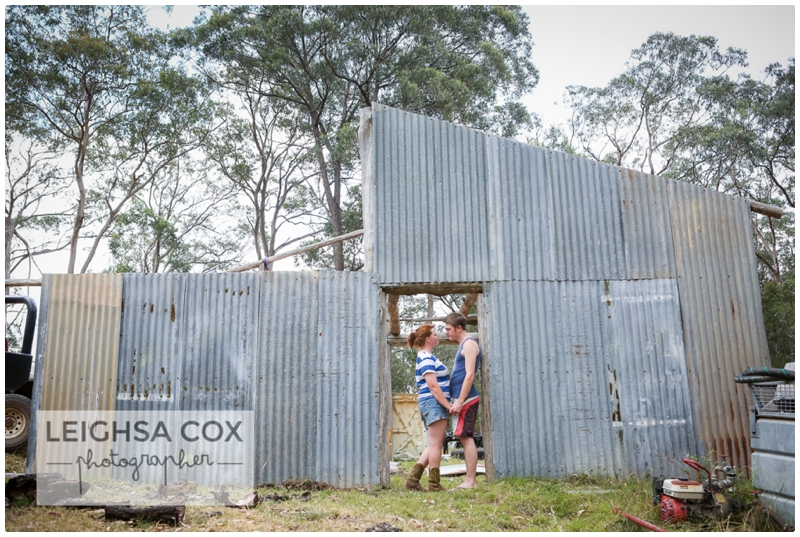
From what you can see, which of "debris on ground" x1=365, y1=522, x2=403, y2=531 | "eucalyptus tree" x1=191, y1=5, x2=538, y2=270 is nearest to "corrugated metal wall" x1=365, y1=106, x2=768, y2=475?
"debris on ground" x1=365, y1=522, x2=403, y2=531

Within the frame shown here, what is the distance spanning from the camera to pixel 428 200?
718 centimetres

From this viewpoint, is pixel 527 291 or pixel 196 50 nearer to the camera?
pixel 527 291

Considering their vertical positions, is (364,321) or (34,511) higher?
(364,321)

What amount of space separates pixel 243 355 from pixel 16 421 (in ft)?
12.0

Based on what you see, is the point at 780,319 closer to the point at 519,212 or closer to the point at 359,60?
the point at 519,212

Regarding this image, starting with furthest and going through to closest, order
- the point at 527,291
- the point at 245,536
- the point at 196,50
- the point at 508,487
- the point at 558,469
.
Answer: the point at 196,50
the point at 527,291
the point at 558,469
the point at 508,487
the point at 245,536

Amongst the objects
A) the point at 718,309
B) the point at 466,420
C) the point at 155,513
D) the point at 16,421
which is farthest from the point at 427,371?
the point at 16,421

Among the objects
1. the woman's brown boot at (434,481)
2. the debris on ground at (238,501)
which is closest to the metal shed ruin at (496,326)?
the woman's brown boot at (434,481)

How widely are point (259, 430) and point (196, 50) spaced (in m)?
16.8

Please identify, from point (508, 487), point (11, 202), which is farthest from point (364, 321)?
point (11, 202)

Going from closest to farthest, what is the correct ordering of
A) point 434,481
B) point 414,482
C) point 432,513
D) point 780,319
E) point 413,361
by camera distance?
point 432,513 < point 434,481 < point 414,482 < point 780,319 < point 413,361

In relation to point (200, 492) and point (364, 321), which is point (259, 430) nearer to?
point (200, 492)

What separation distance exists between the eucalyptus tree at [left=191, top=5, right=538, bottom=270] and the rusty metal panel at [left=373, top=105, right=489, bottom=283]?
11720mm

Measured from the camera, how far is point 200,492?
599 centimetres
